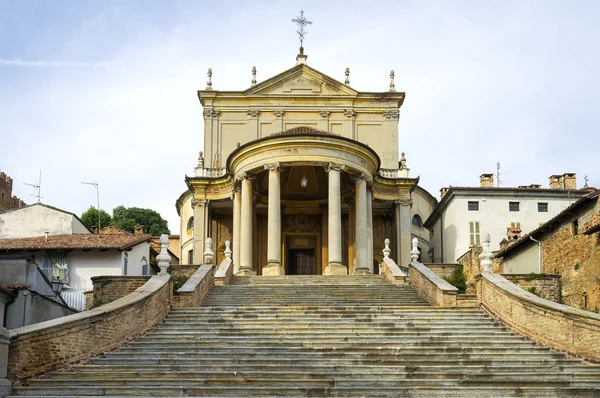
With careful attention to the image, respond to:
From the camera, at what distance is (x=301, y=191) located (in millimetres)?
40844

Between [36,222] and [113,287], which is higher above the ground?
[36,222]

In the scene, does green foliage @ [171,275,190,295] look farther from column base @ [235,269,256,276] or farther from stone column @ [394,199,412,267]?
stone column @ [394,199,412,267]

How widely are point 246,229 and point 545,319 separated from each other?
17.5 metres

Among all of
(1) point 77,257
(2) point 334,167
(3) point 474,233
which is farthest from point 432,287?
(3) point 474,233

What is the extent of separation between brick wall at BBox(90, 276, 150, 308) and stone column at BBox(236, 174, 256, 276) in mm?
7525

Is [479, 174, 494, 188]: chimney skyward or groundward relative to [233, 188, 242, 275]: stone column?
skyward

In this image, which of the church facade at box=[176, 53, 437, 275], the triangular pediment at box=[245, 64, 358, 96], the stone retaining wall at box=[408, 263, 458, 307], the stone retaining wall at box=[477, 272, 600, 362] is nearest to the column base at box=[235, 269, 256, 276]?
the church facade at box=[176, 53, 437, 275]

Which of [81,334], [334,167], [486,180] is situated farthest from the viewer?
[486,180]

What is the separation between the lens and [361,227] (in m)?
33.6

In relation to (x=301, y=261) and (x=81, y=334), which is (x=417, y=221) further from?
(x=81, y=334)

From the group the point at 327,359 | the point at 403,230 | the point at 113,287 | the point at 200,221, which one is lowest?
the point at 327,359

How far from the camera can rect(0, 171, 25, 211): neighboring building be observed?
64.3 m

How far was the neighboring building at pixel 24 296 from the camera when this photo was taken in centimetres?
2122

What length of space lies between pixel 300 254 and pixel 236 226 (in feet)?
21.9
